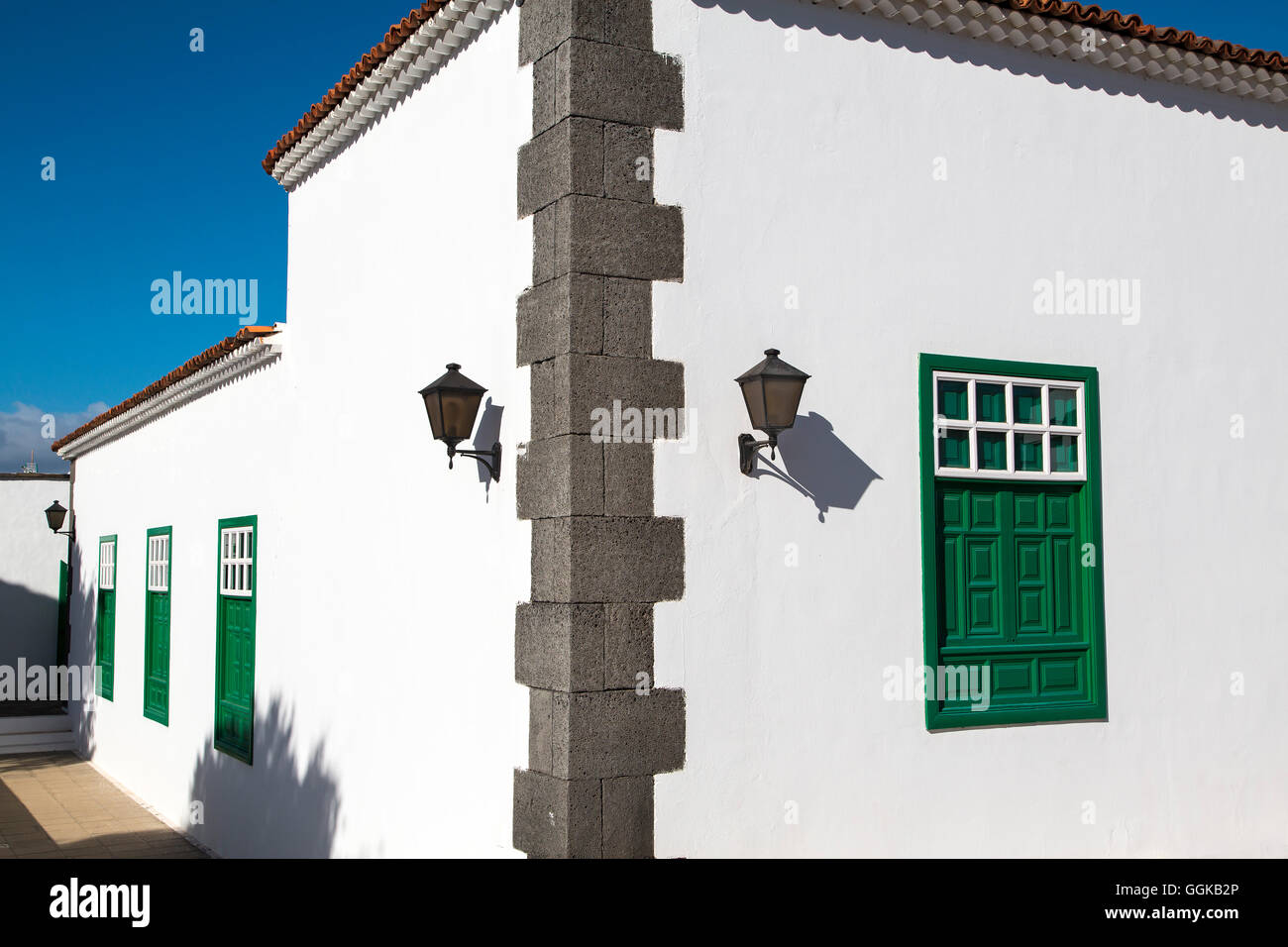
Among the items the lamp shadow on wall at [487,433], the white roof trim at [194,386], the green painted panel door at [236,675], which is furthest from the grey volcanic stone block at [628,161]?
the green painted panel door at [236,675]

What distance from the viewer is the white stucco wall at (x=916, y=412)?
201 inches

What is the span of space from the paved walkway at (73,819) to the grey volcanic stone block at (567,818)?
5.32 metres

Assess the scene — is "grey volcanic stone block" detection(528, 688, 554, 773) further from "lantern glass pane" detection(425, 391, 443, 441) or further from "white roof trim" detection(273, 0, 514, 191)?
"white roof trim" detection(273, 0, 514, 191)

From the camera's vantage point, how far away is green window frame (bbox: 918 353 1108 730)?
5.58m

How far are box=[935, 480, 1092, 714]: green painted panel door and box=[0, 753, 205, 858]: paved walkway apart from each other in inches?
251

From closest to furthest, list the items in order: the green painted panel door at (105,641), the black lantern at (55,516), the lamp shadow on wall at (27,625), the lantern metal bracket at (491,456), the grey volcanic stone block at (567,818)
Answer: the grey volcanic stone block at (567,818)
the lantern metal bracket at (491,456)
the green painted panel door at (105,641)
the black lantern at (55,516)
the lamp shadow on wall at (27,625)

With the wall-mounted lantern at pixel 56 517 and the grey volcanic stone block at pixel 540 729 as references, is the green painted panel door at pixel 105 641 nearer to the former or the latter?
the wall-mounted lantern at pixel 56 517

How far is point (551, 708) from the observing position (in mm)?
4789

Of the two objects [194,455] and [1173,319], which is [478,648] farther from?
[194,455]

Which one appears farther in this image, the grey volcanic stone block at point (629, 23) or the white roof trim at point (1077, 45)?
the white roof trim at point (1077, 45)

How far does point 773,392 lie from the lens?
489cm

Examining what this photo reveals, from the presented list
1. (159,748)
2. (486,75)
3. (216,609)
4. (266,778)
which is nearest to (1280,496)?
(486,75)
